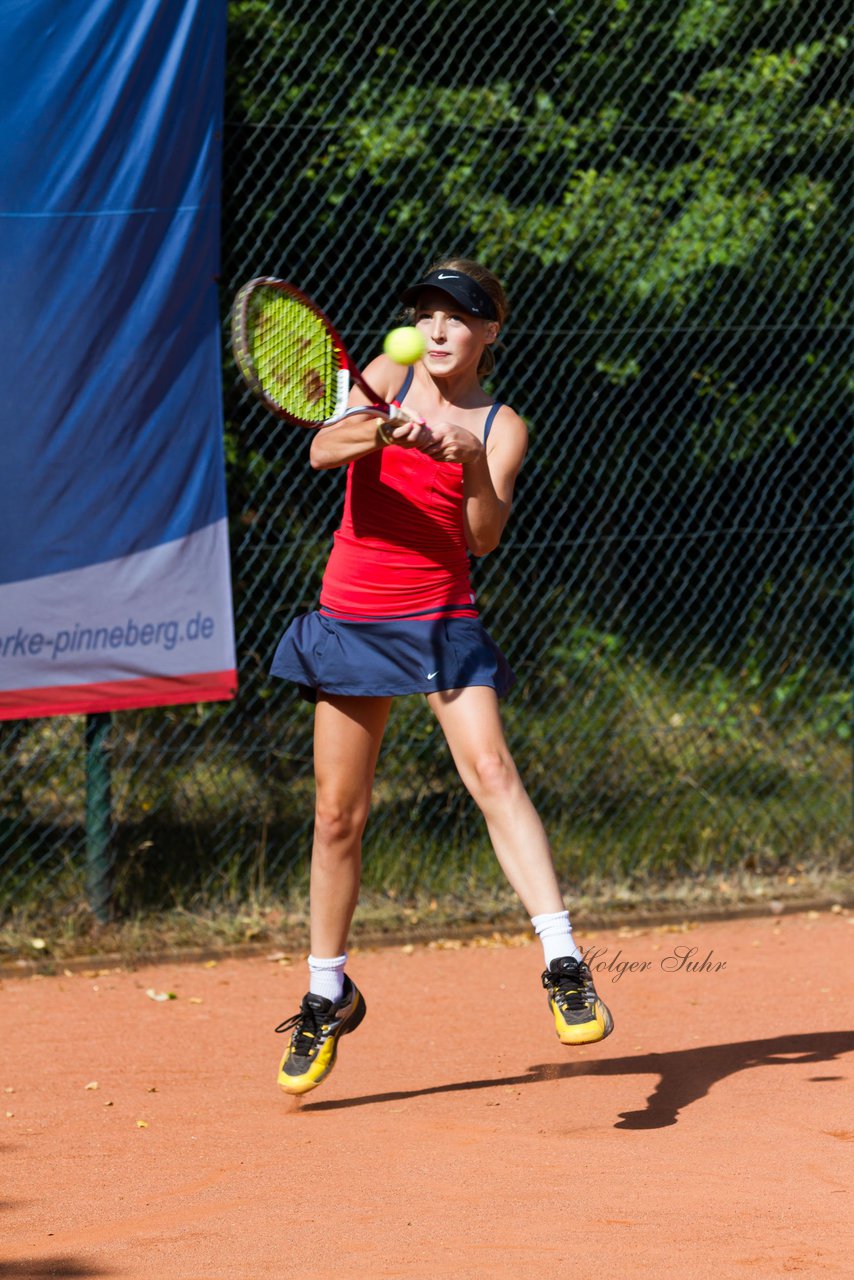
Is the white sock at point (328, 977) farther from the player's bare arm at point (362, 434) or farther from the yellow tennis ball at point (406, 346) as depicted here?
the yellow tennis ball at point (406, 346)

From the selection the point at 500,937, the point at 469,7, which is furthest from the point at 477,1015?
the point at 469,7

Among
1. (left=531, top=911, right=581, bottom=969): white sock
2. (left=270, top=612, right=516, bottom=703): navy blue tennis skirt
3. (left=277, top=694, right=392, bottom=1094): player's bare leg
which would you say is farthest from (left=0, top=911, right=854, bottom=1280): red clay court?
(left=270, top=612, right=516, bottom=703): navy blue tennis skirt

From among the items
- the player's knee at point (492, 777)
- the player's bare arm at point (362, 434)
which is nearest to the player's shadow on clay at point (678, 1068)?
the player's knee at point (492, 777)

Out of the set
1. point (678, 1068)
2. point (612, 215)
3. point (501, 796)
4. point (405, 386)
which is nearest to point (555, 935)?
point (501, 796)

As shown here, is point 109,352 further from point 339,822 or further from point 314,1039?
point 314,1039

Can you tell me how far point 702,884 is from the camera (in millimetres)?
6211

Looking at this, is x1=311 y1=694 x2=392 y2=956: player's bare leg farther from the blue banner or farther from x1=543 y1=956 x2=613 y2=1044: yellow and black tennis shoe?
the blue banner

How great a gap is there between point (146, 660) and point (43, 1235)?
250cm

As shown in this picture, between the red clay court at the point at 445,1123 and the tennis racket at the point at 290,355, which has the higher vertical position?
the tennis racket at the point at 290,355

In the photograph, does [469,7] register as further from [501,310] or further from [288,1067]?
[288,1067]

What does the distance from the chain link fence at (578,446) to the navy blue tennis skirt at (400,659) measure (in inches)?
71.5

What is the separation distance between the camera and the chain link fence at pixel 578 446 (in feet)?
18.6

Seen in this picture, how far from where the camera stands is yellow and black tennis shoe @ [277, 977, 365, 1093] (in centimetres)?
386

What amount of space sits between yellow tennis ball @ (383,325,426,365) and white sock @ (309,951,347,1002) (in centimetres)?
146
